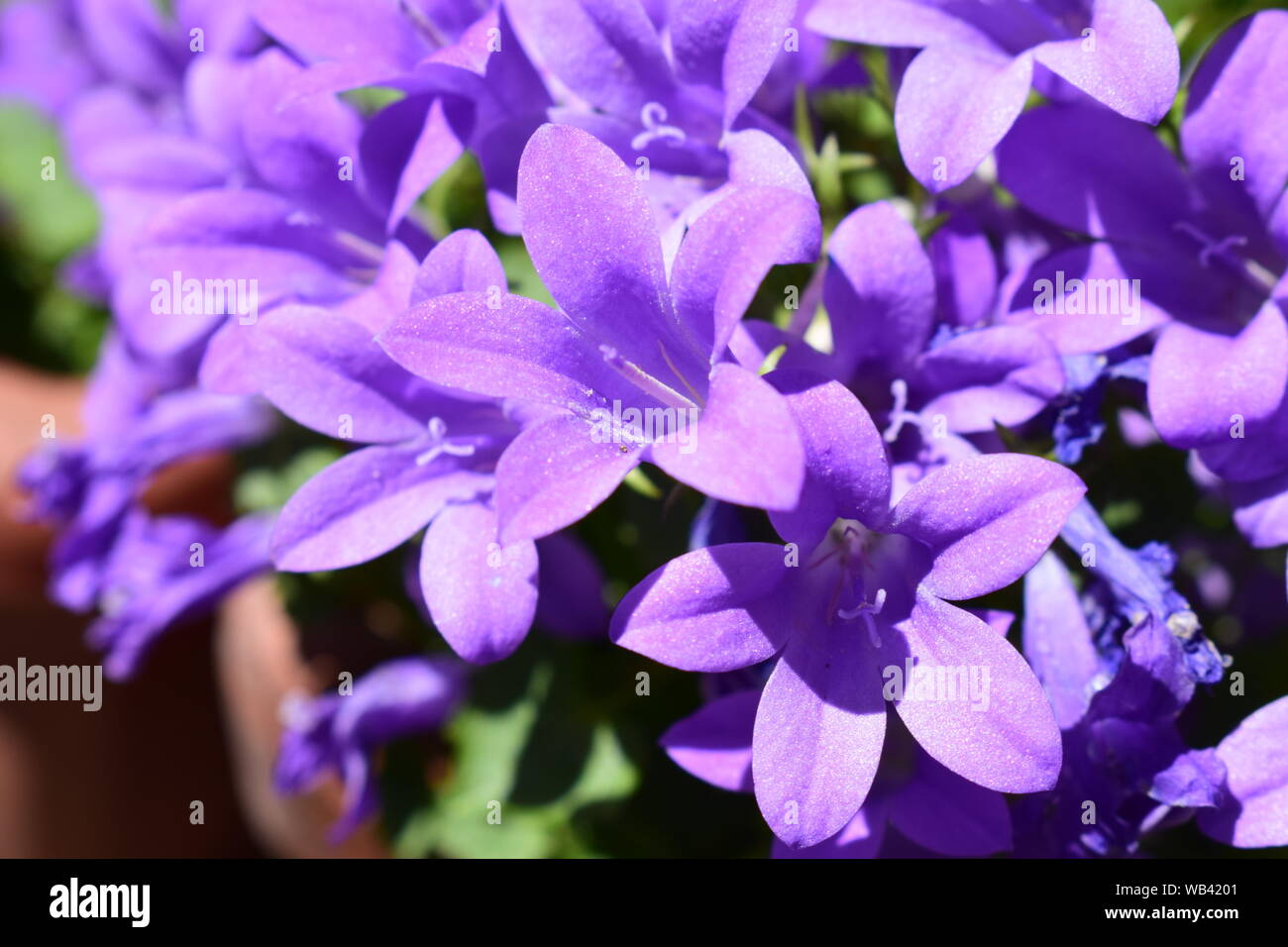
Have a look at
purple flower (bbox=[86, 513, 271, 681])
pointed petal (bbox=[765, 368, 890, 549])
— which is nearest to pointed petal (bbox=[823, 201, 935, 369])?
pointed petal (bbox=[765, 368, 890, 549])

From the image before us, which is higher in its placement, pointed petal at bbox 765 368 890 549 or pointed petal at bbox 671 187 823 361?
pointed petal at bbox 671 187 823 361

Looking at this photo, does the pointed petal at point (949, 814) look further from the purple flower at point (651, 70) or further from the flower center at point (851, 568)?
the purple flower at point (651, 70)

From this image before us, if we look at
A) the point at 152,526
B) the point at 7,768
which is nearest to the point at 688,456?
the point at 152,526

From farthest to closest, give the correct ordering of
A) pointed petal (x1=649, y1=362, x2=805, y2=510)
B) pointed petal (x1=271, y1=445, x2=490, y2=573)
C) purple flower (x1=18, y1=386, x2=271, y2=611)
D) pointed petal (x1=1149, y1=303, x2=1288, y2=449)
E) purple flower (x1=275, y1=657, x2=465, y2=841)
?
purple flower (x1=18, y1=386, x2=271, y2=611) < purple flower (x1=275, y1=657, x2=465, y2=841) < pointed petal (x1=271, y1=445, x2=490, y2=573) < pointed petal (x1=1149, y1=303, x2=1288, y2=449) < pointed petal (x1=649, y1=362, x2=805, y2=510)

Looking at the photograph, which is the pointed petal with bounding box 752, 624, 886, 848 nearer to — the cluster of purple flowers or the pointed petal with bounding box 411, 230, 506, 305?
the cluster of purple flowers

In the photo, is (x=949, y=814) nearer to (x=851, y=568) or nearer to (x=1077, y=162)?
(x=851, y=568)
